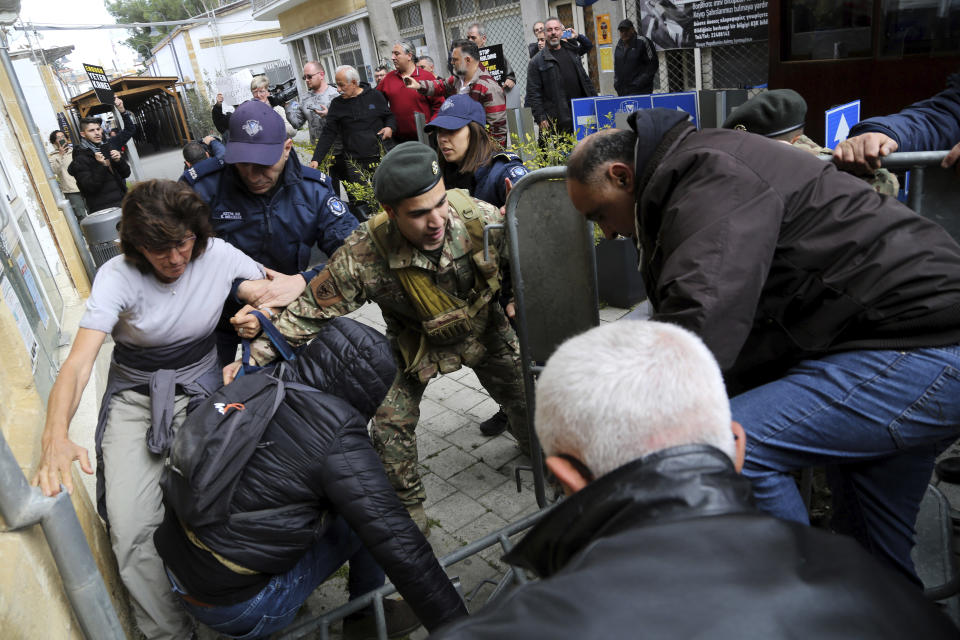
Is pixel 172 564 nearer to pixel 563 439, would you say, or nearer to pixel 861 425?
pixel 563 439

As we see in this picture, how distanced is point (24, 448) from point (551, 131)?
7.66 meters

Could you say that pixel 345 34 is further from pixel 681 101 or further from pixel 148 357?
pixel 148 357

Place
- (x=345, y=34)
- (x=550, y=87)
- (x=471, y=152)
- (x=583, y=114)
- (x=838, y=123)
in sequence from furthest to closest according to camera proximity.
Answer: (x=345, y=34) < (x=550, y=87) < (x=583, y=114) < (x=838, y=123) < (x=471, y=152)

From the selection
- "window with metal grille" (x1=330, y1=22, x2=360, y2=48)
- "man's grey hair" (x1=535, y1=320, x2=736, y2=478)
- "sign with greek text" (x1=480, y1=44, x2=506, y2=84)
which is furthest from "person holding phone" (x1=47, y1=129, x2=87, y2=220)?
"window with metal grille" (x1=330, y1=22, x2=360, y2=48)

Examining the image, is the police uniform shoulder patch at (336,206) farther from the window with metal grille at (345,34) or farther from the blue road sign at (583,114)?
the window with metal grille at (345,34)

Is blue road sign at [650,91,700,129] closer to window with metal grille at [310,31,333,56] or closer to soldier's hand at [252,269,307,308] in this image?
soldier's hand at [252,269,307,308]

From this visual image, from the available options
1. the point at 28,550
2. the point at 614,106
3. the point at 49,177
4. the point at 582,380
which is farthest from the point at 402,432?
the point at 49,177

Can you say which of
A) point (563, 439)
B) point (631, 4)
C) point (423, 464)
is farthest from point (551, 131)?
point (563, 439)

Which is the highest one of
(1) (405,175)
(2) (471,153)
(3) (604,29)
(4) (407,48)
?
(4) (407,48)

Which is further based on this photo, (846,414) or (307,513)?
(307,513)

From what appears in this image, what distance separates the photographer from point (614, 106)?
6.71 m

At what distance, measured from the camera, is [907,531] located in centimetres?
206

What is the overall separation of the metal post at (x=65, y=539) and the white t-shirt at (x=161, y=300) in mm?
806

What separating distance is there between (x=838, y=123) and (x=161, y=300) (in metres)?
3.88
